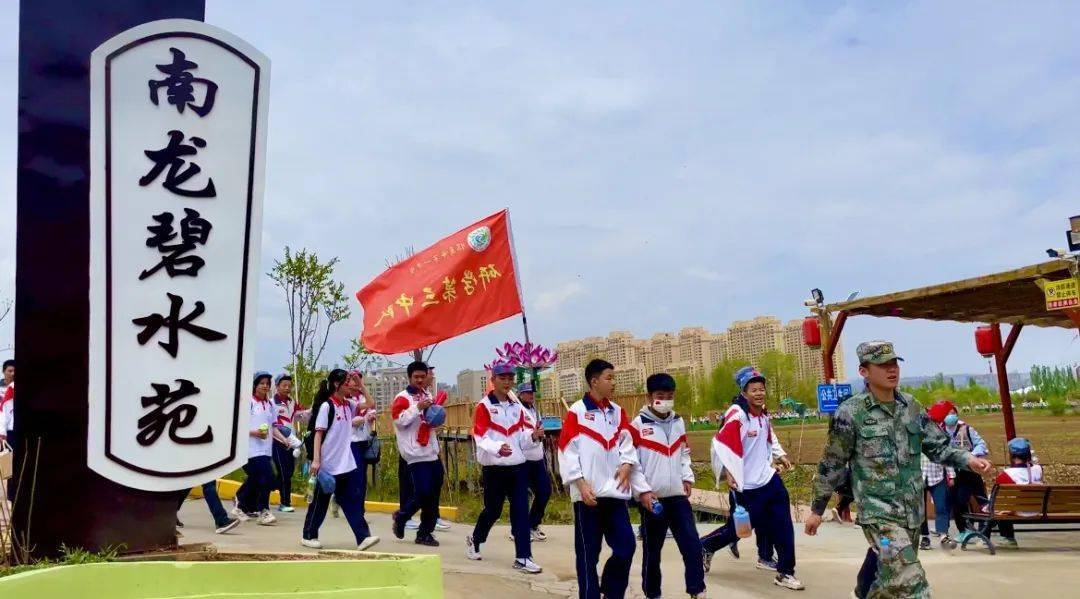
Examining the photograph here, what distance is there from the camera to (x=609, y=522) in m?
5.91

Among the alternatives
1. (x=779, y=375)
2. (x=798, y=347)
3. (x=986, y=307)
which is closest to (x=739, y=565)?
(x=986, y=307)

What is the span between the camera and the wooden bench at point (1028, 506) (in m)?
8.90

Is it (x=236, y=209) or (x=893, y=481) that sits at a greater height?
(x=236, y=209)

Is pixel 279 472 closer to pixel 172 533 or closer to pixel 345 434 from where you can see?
pixel 345 434

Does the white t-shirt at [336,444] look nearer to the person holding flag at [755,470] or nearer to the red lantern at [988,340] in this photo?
the person holding flag at [755,470]

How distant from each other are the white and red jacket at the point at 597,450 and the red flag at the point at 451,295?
15.6ft

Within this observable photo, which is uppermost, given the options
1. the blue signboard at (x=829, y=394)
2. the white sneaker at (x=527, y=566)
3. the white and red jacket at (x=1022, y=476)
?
the blue signboard at (x=829, y=394)

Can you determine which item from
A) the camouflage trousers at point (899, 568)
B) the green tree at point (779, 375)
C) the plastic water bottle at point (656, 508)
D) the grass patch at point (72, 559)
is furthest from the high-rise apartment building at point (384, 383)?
the green tree at point (779, 375)

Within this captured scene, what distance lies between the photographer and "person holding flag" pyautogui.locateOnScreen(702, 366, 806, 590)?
6949mm

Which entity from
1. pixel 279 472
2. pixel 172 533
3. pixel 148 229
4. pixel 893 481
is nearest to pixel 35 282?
pixel 148 229

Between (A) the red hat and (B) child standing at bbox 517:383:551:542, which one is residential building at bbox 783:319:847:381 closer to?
(A) the red hat

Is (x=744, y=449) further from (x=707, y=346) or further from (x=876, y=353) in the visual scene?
(x=707, y=346)

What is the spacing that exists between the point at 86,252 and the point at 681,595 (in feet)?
15.3

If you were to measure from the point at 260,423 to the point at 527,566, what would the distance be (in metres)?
4.31
